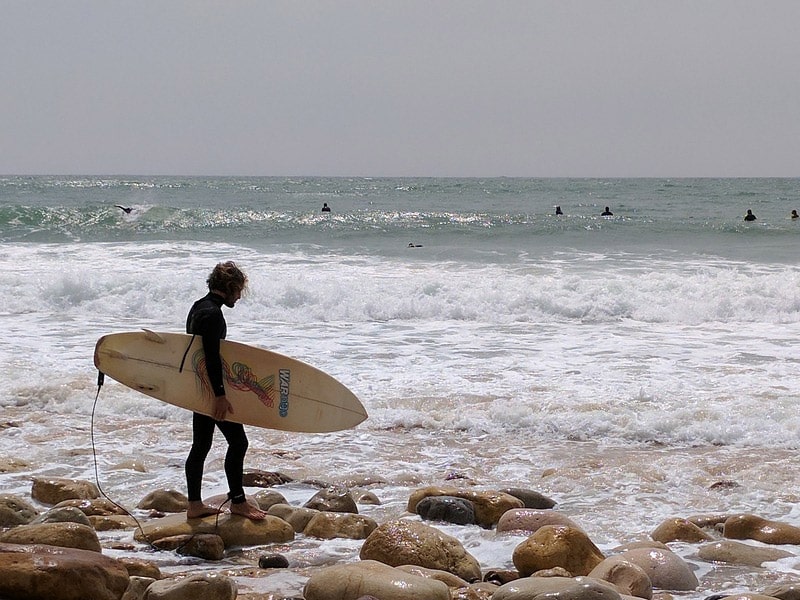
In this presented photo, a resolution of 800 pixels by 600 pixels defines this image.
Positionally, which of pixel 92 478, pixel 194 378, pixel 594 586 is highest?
pixel 194 378

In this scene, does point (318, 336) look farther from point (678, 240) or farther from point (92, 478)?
point (678, 240)

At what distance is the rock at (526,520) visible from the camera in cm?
521

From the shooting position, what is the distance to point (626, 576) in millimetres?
4254

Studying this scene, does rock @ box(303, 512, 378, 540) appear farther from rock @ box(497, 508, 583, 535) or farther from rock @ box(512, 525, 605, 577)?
rock @ box(512, 525, 605, 577)

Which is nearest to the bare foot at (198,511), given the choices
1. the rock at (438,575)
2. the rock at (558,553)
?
the rock at (438,575)

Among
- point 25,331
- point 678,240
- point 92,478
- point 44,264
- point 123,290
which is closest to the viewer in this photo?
point 92,478

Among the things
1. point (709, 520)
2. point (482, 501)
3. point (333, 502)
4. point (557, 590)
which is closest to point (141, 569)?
point (333, 502)

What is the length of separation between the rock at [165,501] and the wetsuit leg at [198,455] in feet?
1.50

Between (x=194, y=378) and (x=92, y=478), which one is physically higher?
(x=194, y=378)

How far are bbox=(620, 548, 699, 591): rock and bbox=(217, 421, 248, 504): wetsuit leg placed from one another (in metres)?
2.18

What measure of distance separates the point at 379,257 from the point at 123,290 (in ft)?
24.4

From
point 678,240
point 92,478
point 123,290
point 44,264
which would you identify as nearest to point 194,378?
point 92,478

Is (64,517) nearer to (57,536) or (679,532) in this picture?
(57,536)

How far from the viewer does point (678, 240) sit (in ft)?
85.3
